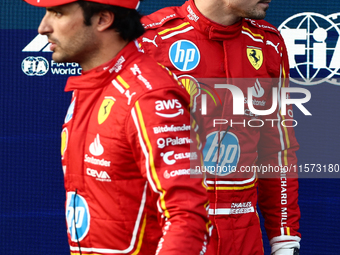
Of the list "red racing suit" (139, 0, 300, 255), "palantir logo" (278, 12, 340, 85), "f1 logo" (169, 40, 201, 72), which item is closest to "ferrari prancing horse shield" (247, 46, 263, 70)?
"red racing suit" (139, 0, 300, 255)

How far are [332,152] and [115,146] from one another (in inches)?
70.7

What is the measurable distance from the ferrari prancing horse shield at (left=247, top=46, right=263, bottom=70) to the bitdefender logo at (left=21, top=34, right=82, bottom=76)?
3.80 feet

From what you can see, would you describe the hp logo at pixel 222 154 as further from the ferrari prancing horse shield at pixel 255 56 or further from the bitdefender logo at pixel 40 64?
the bitdefender logo at pixel 40 64

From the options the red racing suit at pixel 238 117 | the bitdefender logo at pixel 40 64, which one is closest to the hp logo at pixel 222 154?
the red racing suit at pixel 238 117

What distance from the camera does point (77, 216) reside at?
115 cm

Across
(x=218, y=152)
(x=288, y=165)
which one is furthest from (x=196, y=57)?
(x=288, y=165)

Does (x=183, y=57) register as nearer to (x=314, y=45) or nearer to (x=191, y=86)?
(x=191, y=86)

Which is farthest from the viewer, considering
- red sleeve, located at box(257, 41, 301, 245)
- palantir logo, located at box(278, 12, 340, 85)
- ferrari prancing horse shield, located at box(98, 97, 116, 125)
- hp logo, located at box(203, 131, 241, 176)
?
palantir logo, located at box(278, 12, 340, 85)

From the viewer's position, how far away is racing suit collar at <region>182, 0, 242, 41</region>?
1678 millimetres

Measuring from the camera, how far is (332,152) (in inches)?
103

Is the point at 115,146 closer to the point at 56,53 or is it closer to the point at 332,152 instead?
the point at 56,53

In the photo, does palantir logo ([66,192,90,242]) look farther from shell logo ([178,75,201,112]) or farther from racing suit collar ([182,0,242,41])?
racing suit collar ([182,0,242,41])

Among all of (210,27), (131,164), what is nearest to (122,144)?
(131,164)

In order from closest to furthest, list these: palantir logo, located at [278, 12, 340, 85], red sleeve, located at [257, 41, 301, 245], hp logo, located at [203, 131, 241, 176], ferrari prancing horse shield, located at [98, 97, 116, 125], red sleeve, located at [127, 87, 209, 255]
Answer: red sleeve, located at [127, 87, 209, 255] → ferrari prancing horse shield, located at [98, 97, 116, 125] → hp logo, located at [203, 131, 241, 176] → red sleeve, located at [257, 41, 301, 245] → palantir logo, located at [278, 12, 340, 85]
